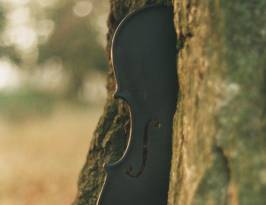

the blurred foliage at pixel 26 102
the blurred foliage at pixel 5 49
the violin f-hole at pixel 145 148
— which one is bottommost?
the violin f-hole at pixel 145 148

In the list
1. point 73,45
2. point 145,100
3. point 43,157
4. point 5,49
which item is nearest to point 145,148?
point 145,100

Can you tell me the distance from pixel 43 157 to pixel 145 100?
388 centimetres

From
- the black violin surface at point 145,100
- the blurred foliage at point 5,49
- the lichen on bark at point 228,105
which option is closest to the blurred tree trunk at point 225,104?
the lichen on bark at point 228,105

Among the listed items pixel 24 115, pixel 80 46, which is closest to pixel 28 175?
pixel 24 115

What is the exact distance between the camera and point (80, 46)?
10461 millimetres

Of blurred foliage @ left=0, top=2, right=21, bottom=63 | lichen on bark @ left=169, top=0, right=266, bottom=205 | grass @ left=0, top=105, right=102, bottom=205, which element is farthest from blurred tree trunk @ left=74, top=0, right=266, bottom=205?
grass @ left=0, top=105, right=102, bottom=205

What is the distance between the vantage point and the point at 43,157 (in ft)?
19.3

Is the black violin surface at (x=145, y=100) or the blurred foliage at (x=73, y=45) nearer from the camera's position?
the black violin surface at (x=145, y=100)

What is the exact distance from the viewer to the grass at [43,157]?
457 centimetres

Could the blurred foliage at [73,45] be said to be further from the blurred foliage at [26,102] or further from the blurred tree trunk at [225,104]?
the blurred tree trunk at [225,104]

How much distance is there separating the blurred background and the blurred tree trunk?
2.52 meters

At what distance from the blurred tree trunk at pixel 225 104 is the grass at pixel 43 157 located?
2484 mm

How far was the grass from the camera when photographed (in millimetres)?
4574

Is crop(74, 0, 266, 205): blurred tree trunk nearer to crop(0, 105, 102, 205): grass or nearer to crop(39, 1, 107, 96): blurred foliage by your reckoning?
crop(0, 105, 102, 205): grass
